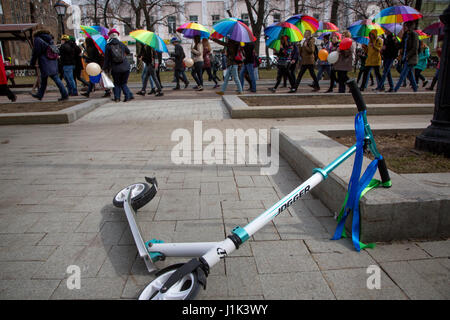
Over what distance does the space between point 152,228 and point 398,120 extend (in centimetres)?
635

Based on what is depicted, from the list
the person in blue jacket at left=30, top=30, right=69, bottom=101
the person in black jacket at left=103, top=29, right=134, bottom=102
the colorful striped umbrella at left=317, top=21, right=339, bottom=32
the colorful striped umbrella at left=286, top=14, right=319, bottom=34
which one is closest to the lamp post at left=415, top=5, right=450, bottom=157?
the person in black jacket at left=103, top=29, right=134, bottom=102

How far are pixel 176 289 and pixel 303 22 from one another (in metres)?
12.4

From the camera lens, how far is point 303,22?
12.3m

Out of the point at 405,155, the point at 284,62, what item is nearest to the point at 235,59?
the point at 284,62

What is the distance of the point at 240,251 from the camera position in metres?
2.47

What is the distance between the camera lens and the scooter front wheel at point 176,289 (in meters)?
1.76

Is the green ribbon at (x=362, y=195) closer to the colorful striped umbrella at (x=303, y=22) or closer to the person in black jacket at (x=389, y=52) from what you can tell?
the person in black jacket at (x=389, y=52)
